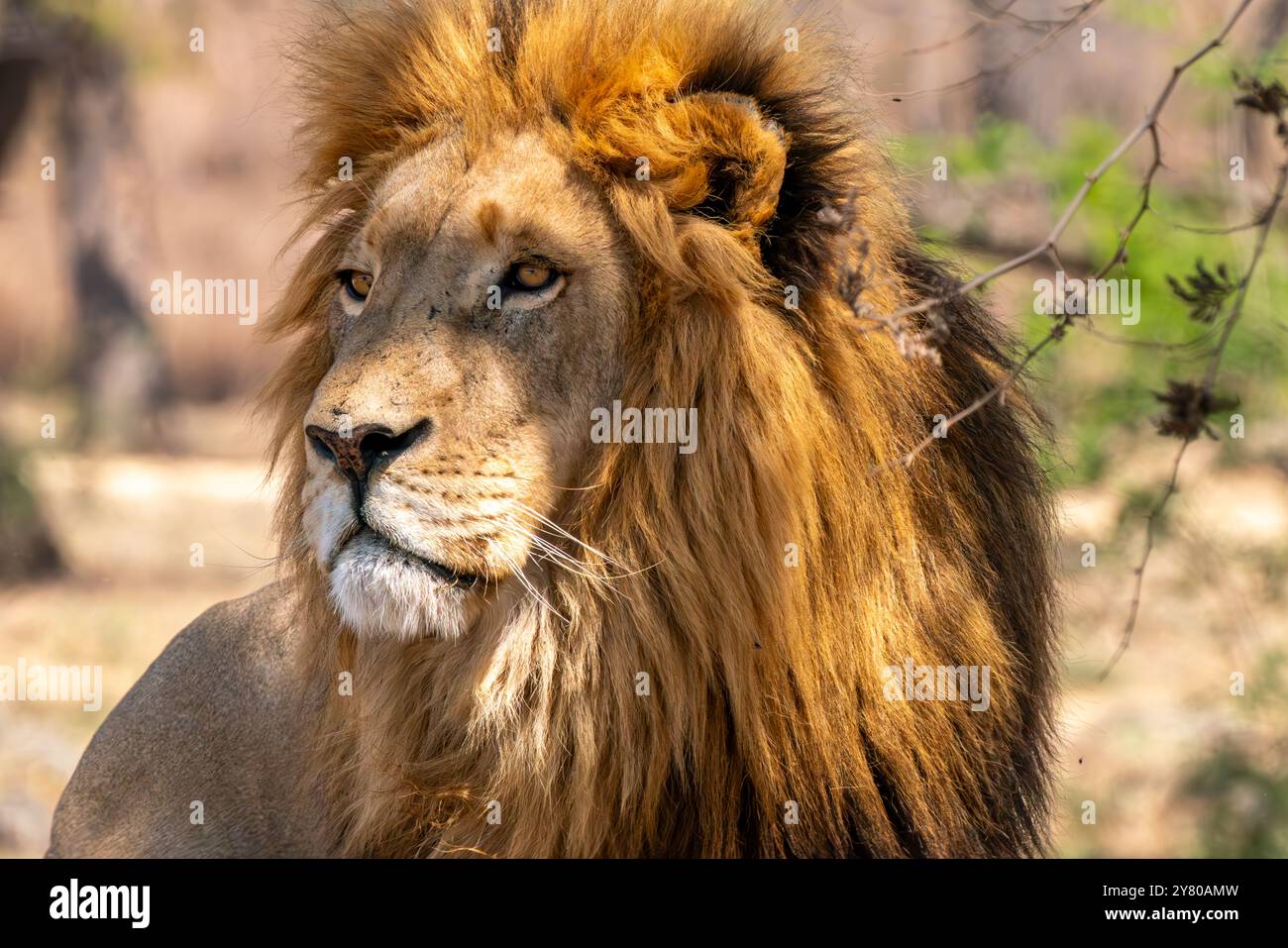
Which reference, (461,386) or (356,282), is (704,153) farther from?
(356,282)

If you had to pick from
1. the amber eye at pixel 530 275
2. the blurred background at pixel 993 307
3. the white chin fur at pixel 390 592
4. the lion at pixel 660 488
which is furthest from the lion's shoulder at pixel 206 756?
the amber eye at pixel 530 275

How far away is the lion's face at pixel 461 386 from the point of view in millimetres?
2939

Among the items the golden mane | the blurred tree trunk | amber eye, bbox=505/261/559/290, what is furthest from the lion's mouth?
the blurred tree trunk

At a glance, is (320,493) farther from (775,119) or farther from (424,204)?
(775,119)

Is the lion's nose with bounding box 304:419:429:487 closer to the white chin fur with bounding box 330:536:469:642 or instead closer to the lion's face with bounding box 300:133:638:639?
the lion's face with bounding box 300:133:638:639

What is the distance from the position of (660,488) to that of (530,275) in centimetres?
55

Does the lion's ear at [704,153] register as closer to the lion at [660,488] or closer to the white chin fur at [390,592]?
the lion at [660,488]

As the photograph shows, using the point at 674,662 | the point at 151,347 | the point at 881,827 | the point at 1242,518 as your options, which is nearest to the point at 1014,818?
the point at 881,827

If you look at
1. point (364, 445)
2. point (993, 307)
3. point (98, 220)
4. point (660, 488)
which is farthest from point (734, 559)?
point (98, 220)

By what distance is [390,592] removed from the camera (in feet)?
9.72

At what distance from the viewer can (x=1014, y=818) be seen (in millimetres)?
3402

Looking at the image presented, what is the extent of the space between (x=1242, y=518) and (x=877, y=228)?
10258 mm

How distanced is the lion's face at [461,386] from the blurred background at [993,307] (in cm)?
81

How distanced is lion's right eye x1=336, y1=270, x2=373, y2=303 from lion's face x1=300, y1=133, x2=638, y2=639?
4.1 inches
